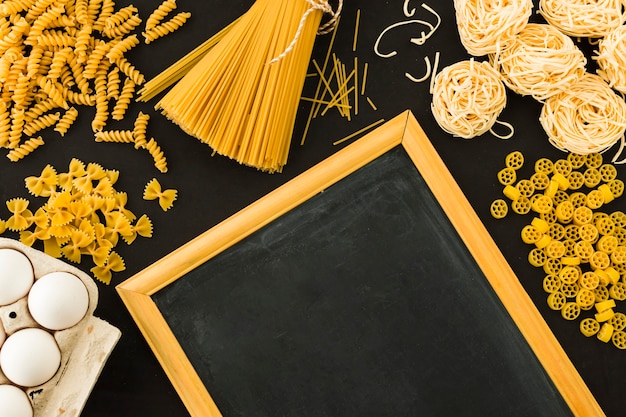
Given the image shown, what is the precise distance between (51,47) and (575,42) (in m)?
1.26

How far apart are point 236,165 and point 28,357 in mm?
614

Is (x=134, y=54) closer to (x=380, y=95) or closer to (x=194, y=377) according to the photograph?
(x=380, y=95)

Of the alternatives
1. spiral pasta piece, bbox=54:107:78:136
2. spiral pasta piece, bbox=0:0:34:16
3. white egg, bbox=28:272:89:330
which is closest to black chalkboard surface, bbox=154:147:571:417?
white egg, bbox=28:272:89:330

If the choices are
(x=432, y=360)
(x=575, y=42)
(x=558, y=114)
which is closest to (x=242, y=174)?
(x=432, y=360)

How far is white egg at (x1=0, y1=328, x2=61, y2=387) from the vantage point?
115 cm

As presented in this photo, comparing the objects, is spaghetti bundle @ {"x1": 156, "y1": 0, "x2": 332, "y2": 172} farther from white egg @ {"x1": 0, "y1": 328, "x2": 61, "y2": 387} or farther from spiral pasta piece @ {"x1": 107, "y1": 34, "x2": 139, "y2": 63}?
white egg @ {"x1": 0, "y1": 328, "x2": 61, "y2": 387}

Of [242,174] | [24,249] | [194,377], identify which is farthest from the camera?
[242,174]

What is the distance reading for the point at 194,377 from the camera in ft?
4.53

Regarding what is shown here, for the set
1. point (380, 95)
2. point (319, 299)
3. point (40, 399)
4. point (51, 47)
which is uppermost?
point (51, 47)

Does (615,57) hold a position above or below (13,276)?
below

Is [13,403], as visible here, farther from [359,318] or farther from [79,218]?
[359,318]

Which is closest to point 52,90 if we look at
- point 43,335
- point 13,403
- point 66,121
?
point 66,121

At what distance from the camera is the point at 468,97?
54.9 inches

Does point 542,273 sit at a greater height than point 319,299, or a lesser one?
lesser
